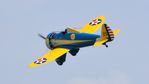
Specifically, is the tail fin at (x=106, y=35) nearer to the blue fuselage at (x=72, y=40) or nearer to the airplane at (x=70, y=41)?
the airplane at (x=70, y=41)

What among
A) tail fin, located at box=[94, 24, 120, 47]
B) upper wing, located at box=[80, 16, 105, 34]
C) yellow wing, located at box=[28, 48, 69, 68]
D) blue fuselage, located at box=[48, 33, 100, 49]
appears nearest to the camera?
tail fin, located at box=[94, 24, 120, 47]

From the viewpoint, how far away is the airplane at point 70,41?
108188 millimetres

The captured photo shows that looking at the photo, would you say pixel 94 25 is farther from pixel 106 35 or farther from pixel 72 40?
pixel 106 35

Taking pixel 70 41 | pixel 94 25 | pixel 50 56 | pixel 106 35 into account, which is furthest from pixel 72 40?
pixel 94 25

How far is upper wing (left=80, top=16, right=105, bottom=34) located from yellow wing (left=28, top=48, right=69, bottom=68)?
636 centimetres

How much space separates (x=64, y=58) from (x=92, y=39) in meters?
5.59

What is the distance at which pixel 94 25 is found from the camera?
119 m

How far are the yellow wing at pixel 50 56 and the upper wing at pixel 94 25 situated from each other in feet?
20.9

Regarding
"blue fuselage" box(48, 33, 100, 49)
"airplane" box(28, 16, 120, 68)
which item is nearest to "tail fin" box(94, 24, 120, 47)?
"airplane" box(28, 16, 120, 68)

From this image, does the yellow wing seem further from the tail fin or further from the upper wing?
the upper wing

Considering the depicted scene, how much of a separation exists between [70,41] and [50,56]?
10.1 ft

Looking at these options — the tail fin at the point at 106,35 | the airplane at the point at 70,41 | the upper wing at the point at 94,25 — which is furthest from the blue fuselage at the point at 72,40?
the upper wing at the point at 94,25

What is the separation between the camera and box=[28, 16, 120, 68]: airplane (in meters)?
108

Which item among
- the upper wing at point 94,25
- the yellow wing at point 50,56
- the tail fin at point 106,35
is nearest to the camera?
the tail fin at point 106,35
